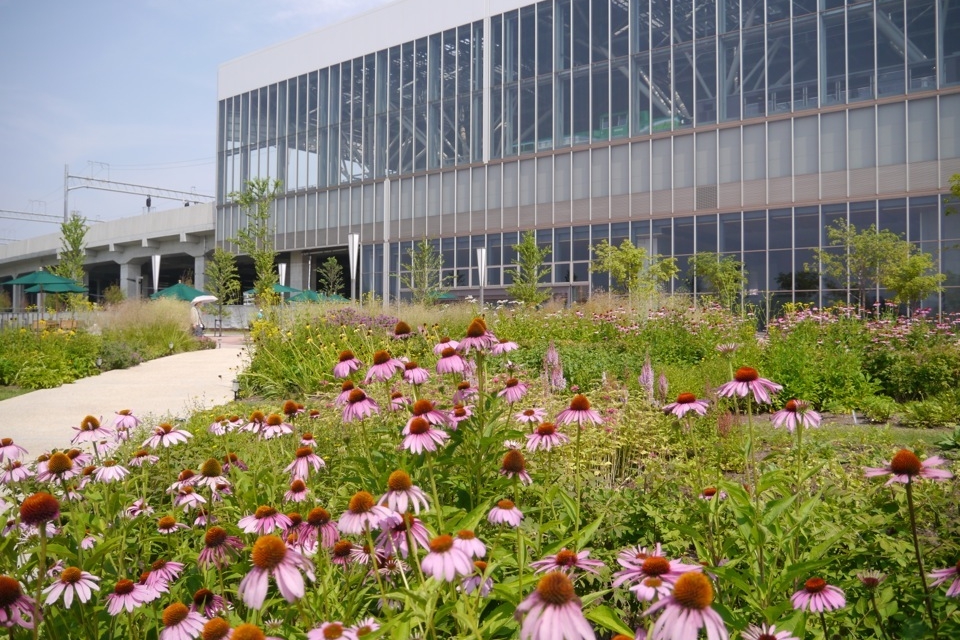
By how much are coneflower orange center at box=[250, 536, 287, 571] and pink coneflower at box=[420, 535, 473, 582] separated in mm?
280

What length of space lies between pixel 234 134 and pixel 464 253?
19458mm

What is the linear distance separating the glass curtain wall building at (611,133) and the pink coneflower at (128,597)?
20312mm

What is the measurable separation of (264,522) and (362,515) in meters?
0.42

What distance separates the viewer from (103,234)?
53562 millimetres

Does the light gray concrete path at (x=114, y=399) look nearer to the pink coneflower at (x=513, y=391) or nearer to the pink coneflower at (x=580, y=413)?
the pink coneflower at (x=513, y=391)

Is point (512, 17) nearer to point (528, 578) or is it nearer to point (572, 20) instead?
point (572, 20)

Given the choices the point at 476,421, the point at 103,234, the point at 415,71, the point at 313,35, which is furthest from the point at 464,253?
the point at 103,234

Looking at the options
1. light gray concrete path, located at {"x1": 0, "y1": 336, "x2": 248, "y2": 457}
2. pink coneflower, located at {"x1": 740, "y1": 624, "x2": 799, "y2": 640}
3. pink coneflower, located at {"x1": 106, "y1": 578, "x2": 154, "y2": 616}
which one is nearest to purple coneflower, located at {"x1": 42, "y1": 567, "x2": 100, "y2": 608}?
pink coneflower, located at {"x1": 106, "y1": 578, "x2": 154, "y2": 616}

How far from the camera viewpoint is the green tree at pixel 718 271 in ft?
76.2

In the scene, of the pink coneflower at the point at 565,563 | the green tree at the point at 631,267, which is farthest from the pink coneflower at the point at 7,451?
the green tree at the point at 631,267

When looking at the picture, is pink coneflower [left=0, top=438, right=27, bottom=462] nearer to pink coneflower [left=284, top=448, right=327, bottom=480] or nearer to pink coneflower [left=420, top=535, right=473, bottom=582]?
pink coneflower [left=284, top=448, right=327, bottom=480]

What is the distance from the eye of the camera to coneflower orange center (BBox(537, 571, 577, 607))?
0.97 m

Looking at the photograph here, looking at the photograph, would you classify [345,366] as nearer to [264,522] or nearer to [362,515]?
[264,522]

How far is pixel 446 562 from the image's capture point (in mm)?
1265
